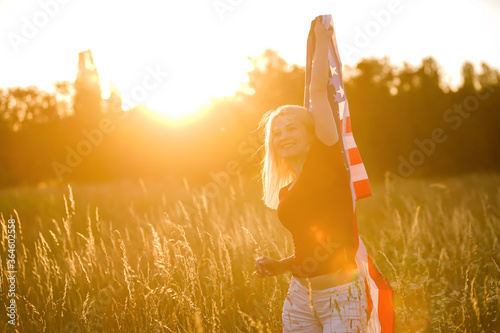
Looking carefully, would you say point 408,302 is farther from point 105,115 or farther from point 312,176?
point 105,115

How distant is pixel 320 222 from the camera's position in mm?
2258

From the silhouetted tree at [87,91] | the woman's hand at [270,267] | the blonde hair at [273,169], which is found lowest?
the woman's hand at [270,267]

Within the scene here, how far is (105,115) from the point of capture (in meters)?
20.4

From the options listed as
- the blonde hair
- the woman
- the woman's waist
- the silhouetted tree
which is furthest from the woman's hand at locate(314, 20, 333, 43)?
the silhouetted tree

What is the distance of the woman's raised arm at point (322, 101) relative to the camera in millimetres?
2357

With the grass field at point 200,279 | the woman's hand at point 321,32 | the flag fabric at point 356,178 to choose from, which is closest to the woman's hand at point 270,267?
the grass field at point 200,279

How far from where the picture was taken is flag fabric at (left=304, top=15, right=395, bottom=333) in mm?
2447

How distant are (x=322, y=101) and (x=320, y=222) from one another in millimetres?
689

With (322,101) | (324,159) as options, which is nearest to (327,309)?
(324,159)

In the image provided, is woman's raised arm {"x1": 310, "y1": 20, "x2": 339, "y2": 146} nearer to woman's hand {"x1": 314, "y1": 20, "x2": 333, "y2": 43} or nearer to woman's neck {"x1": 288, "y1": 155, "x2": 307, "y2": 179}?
woman's hand {"x1": 314, "y1": 20, "x2": 333, "y2": 43}

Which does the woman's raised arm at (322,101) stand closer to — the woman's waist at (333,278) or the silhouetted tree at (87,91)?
the woman's waist at (333,278)

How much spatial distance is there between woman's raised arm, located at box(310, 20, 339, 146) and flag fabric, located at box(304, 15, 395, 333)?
235 mm

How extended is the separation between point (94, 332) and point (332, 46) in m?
2.94

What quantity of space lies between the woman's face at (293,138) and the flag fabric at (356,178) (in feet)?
0.89
